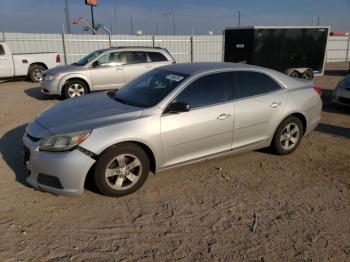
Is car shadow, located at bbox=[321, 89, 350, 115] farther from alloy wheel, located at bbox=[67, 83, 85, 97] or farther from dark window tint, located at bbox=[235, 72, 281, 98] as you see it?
alloy wheel, located at bbox=[67, 83, 85, 97]

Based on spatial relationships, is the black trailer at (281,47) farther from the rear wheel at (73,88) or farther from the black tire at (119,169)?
the black tire at (119,169)

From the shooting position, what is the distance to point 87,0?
107 feet

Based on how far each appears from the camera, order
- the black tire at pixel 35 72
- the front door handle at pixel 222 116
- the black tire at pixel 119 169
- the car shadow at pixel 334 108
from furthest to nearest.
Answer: the black tire at pixel 35 72 < the car shadow at pixel 334 108 < the front door handle at pixel 222 116 < the black tire at pixel 119 169

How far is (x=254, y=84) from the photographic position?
4.88 m

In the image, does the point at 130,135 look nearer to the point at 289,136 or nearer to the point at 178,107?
the point at 178,107

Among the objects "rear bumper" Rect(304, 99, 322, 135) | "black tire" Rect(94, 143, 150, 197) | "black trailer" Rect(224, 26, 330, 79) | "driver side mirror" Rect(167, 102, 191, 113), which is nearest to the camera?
"black tire" Rect(94, 143, 150, 197)

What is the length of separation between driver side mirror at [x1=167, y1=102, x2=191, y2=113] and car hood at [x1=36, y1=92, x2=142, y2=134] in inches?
15.2

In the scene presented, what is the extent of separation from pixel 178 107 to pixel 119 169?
1.03m

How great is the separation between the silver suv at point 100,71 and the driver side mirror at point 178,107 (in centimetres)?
650

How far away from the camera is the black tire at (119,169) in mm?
3713

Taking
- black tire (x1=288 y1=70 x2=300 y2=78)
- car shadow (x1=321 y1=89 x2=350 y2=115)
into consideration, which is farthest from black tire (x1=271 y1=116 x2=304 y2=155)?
black tire (x1=288 y1=70 x2=300 y2=78)

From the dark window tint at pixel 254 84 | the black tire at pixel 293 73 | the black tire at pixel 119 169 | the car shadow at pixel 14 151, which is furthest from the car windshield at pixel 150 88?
the black tire at pixel 293 73

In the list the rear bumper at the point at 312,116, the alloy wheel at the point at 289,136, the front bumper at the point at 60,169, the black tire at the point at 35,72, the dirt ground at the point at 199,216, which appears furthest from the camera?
the black tire at the point at 35,72

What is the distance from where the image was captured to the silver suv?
976cm
